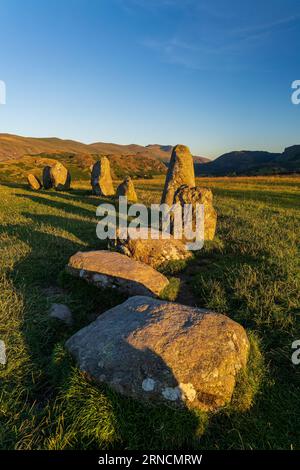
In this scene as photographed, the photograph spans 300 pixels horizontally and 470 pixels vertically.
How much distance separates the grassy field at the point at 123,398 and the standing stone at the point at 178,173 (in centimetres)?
851

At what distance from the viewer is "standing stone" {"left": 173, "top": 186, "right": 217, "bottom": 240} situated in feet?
42.1

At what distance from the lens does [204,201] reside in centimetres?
1344

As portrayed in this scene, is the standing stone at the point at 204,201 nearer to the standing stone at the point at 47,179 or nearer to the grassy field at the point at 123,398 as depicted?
the grassy field at the point at 123,398

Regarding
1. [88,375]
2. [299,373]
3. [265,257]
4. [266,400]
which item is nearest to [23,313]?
[88,375]

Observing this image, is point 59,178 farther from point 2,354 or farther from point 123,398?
point 123,398

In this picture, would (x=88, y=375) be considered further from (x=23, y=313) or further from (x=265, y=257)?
(x=265, y=257)

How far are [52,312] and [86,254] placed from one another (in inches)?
92.6

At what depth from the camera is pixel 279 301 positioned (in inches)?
267

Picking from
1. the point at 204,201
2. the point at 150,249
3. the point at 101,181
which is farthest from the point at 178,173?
the point at 101,181

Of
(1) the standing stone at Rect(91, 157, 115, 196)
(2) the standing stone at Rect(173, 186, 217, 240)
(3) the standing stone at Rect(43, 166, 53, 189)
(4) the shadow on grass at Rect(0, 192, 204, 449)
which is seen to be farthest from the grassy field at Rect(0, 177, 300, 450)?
(3) the standing stone at Rect(43, 166, 53, 189)

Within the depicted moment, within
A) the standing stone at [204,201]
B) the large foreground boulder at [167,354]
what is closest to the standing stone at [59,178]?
the standing stone at [204,201]

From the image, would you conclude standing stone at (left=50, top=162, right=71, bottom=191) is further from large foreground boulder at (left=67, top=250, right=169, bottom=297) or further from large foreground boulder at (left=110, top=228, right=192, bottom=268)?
large foreground boulder at (left=67, top=250, right=169, bottom=297)

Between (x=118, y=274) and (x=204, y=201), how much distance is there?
7.09m

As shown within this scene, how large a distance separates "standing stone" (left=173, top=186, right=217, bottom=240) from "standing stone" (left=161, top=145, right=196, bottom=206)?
4.71 m
